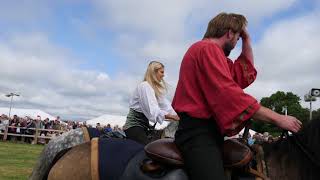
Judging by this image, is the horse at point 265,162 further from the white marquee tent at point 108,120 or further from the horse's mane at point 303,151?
the white marquee tent at point 108,120

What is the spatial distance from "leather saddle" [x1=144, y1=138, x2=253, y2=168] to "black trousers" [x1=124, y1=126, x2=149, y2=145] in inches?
96.9

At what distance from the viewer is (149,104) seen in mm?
6164

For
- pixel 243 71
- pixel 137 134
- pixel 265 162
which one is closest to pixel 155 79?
pixel 137 134

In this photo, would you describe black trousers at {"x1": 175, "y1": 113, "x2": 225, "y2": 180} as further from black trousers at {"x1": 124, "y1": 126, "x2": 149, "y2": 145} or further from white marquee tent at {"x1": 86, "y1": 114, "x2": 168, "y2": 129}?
white marquee tent at {"x1": 86, "y1": 114, "x2": 168, "y2": 129}

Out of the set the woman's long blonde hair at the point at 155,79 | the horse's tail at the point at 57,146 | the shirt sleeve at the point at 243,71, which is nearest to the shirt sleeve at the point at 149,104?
the woman's long blonde hair at the point at 155,79

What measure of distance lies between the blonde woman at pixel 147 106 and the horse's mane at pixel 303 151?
8.36 feet

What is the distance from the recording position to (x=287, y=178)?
3727mm

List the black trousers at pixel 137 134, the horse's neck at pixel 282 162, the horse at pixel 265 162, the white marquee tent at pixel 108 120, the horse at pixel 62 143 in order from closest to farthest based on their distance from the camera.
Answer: the horse at pixel 265 162, the horse's neck at pixel 282 162, the horse at pixel 62 143, the black trousers at pixel 137 134, the white marquee tent at pixel 108 120

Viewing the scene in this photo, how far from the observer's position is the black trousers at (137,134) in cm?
615

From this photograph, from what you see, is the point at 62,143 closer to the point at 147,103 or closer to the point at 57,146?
the point at 57,146

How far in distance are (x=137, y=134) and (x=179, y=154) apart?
2676 mm

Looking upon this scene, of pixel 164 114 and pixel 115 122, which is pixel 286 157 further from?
pixel 115 122

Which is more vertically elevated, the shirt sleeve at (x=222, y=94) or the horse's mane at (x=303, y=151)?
the shirt sleeve at (x=222, y=94)

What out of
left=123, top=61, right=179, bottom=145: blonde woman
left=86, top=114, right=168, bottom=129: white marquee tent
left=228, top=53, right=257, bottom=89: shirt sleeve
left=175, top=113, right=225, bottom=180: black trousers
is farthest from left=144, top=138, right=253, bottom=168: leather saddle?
left=86, top=114, right=168, bottom=129: white marquee tent
